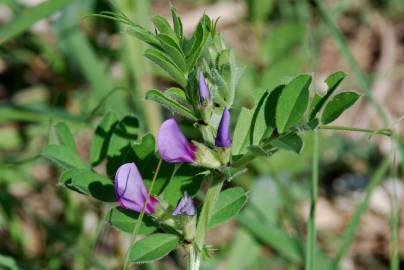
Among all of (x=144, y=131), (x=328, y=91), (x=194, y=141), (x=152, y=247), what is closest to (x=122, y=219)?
(x=152, y=247)

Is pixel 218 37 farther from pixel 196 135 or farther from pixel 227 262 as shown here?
pixel 196 135

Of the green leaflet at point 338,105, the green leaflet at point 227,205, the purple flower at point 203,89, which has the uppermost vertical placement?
the green leaflet at point 338,105

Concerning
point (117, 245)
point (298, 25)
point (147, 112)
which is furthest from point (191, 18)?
point (117, 245)

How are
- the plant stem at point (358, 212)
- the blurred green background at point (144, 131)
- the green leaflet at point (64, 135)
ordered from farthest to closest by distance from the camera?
1. the blurred green background at point (144, 131)
2. the plant stem at point (358, 212)
3. the green leaflet at point (64, 135)

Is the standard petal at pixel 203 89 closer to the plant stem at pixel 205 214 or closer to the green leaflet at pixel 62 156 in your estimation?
the plant stem at pixel 205 214

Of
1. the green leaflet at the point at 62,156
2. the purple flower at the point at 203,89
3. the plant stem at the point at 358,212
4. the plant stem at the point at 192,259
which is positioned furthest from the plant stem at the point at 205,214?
the plant stem at the point at 358,212

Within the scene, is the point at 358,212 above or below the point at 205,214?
above

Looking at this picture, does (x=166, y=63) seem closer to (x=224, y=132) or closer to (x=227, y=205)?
(x=224, y=132)
